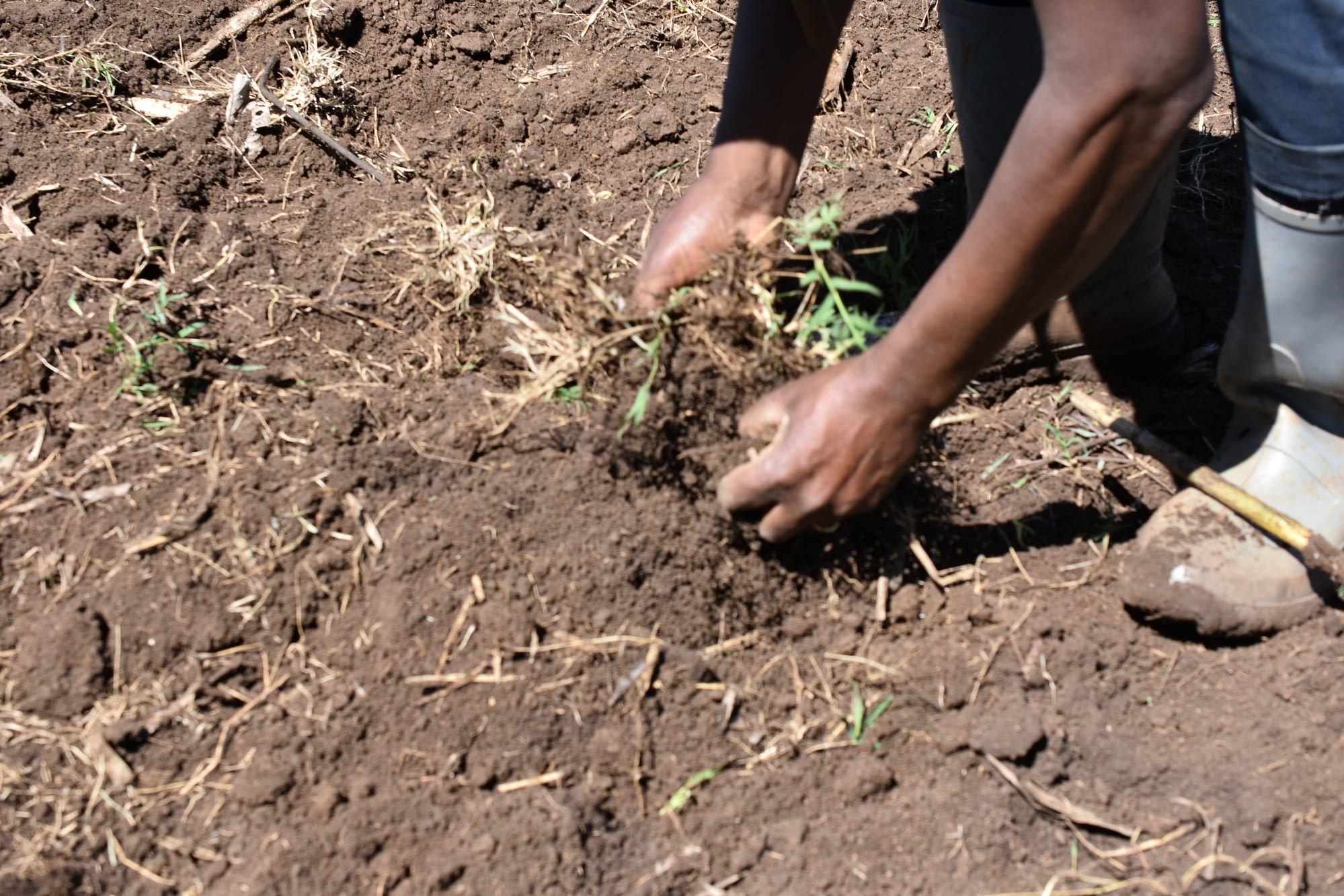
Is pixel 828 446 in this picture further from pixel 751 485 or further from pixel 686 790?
pixel 686 790

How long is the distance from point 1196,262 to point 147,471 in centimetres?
268

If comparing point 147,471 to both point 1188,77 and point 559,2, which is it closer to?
point 1188,77

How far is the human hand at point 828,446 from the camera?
1.71 m

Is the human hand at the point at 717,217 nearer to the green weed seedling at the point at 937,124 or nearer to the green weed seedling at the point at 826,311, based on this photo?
the green weed seedling at the point at 826,311

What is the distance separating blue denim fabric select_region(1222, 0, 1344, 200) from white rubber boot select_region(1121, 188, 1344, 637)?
0.28 feet

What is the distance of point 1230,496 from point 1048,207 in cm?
103

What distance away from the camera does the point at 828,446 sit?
1736 millimetres

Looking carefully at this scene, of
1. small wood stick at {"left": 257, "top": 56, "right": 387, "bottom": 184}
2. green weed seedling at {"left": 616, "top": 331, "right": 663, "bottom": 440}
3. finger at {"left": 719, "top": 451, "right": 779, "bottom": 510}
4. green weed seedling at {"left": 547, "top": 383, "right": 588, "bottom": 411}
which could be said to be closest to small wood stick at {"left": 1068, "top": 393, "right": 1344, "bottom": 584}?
finger at {"left": 719, "top": 451, "right": 779, "bottom": 510}

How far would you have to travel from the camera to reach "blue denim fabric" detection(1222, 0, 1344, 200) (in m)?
1.77

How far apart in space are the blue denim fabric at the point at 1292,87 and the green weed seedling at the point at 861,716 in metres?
1.21

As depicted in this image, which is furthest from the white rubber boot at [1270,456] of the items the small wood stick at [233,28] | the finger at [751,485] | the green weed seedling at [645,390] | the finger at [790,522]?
the small wood stick at [233,28]

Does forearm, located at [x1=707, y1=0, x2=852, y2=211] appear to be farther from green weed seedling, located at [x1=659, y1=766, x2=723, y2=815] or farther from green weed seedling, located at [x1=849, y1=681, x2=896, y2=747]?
green weed seedling, located at [x1=659, y1=766, x2=723, y2=815]

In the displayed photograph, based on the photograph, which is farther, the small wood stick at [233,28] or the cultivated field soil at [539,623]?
the small wood stick at [233,28]

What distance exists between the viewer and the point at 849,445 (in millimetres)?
1733
